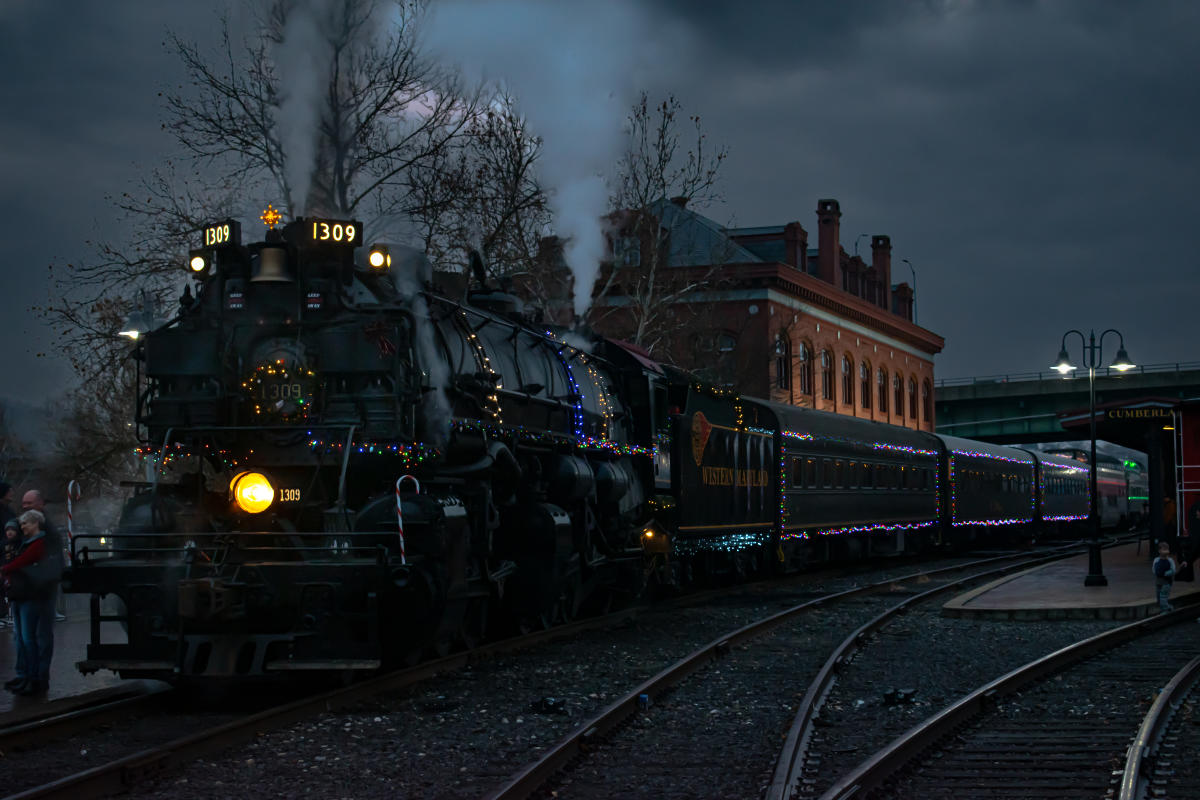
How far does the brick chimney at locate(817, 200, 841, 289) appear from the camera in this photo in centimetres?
5812

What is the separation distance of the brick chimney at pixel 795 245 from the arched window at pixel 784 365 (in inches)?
184

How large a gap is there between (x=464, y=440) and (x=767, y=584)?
12318 millimetres

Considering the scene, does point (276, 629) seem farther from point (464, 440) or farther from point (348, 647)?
point (464, 440)

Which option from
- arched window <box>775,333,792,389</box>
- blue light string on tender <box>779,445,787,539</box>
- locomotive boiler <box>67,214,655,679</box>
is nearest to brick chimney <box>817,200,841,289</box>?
arched window <box>775,333,792,389</box>

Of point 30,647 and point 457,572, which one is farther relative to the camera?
point 457,572

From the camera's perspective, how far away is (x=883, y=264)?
66.6 m

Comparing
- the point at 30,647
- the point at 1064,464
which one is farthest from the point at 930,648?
the point at 1064,464

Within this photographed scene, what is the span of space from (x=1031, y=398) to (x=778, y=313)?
2411 cm

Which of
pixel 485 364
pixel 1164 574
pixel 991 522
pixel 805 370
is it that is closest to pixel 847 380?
pixel 805 370

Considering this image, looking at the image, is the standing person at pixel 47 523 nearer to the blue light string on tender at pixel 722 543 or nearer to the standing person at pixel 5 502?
the standing person at pixel 5 502

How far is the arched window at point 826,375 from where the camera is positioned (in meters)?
Answer: 55.8

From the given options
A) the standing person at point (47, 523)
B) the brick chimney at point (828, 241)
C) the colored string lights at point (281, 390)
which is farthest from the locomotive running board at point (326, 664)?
the brick chimney at point (828, 241)

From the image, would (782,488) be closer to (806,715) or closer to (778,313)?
(806,715)

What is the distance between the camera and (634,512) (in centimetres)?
1647
